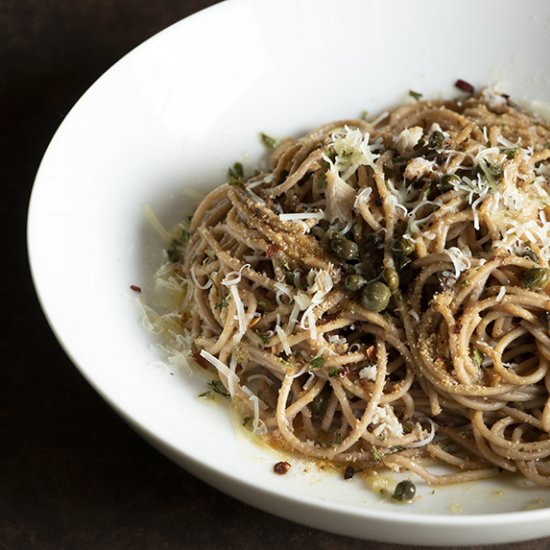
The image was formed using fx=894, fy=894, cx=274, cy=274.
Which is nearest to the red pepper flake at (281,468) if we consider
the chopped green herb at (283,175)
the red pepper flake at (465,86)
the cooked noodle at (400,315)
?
the cooked noodle at (400,315)

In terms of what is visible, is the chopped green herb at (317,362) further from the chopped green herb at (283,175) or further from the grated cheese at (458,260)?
the chopped green herb at (283,175)

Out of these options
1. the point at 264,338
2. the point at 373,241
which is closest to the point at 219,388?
the point at 264,338

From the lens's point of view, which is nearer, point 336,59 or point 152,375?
point 152,375

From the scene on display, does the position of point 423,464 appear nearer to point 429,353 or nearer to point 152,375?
point 429,353

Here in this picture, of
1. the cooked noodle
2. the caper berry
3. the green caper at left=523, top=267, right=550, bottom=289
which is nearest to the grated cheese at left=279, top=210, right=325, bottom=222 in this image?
the cooked noodle

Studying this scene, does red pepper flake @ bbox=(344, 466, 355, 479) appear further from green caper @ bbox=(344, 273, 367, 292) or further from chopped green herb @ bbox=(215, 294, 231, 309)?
chopped green herb @ bbox=(215, 294, 231, 309)

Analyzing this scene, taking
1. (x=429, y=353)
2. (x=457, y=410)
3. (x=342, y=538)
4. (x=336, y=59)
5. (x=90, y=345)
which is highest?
(x=336, y=59)

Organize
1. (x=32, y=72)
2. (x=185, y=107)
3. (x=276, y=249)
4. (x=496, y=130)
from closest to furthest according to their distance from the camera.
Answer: (x=276, y=249) → (x=496, y=130) → (x=185, y=107) → (x=32, y=72)

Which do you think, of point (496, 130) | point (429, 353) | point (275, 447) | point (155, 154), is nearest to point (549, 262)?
point (429, 353)
